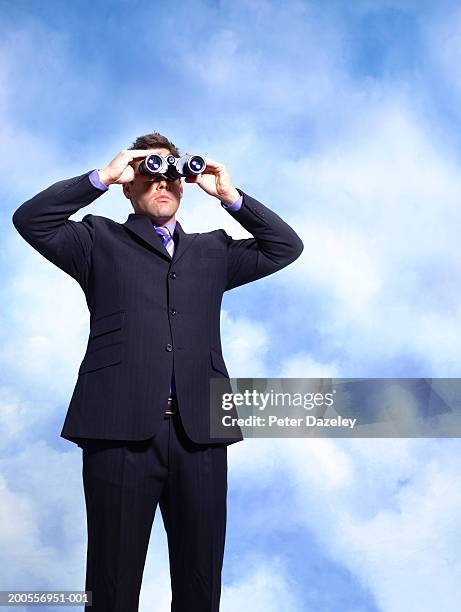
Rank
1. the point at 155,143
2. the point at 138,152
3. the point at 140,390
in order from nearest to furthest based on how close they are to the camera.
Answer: the point at 140,390 → the point at 138,152 → the point at 155,143

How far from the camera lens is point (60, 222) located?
2.30 m

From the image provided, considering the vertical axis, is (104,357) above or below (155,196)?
below

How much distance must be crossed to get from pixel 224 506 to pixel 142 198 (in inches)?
30.6

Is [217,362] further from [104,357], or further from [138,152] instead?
[138,152]

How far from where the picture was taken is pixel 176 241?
240 centimetres

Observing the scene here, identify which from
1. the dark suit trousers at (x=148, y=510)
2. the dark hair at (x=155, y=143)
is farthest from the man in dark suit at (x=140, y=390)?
the dark hair at (x=155, y=143)

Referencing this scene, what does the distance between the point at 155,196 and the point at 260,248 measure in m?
0.31

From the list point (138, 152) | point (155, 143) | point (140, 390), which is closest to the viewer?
point (140, 390)

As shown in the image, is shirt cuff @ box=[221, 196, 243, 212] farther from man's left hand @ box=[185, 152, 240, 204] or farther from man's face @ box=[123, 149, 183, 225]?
man's face @ box=[123, 149, 183, 225]

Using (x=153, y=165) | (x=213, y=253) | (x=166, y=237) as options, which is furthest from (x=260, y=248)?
(x=153, y=165)

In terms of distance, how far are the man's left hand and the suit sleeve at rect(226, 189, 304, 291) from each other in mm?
36

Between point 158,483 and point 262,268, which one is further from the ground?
point 262,268

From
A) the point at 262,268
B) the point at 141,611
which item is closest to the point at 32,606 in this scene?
the point at 141,611

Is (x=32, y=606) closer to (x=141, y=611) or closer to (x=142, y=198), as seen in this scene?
(x=141, y=611)
